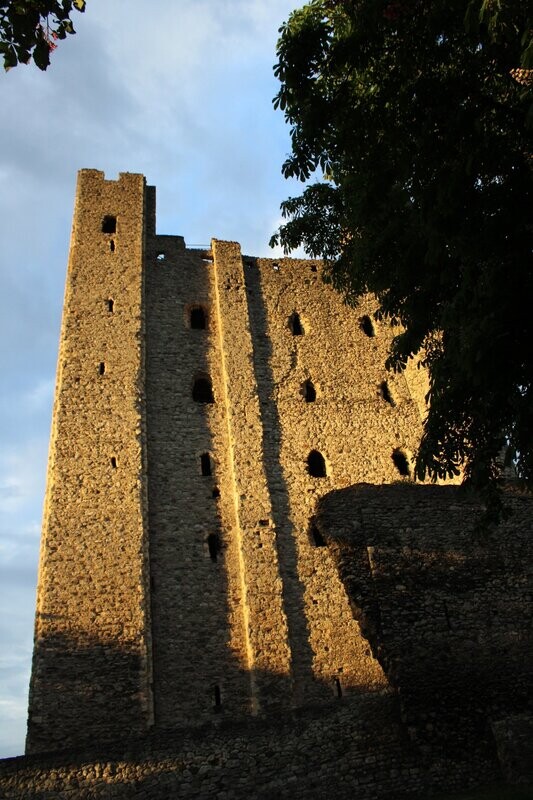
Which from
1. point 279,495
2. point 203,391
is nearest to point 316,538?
point 279,495

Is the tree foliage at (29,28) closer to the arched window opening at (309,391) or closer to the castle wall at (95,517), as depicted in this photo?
the castle wall at (95,517)

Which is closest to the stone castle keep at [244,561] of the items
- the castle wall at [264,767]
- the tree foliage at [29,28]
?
the castle wall at [264,767]

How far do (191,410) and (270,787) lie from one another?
35.1 feet

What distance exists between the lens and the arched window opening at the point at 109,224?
23484 millimetres

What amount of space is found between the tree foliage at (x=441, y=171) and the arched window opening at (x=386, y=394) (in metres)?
10.9

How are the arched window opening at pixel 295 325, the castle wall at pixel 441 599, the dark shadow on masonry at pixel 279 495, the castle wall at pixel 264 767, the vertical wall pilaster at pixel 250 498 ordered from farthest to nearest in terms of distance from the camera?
the arched window opening at pixel 295 325, the dark shadow on masonry at pixel 279 495, the vertical wall pilaster at pixel 250 498, the castle wall at pixel 441 599, the castle wall at pixel 264 767

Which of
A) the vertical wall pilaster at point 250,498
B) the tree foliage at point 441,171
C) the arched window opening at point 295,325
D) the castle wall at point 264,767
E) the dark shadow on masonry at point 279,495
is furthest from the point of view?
the arched window opening at point 295,325

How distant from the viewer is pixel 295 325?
23.6m

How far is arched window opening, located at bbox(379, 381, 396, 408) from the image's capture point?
22141mm

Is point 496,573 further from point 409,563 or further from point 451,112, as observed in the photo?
point 451,112

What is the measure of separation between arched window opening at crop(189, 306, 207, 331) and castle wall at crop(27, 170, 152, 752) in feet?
7.01

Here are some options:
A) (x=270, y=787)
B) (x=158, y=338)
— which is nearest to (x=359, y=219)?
(x=270, y=787)

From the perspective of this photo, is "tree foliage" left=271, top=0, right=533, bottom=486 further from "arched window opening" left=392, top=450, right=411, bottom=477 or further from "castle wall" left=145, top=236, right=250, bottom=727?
"arched window opening" left=392, top=450, right=411, bottom=477

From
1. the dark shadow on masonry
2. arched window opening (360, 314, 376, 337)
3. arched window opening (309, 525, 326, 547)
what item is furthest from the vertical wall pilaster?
arched window opening (360, 314, 376, 337)
